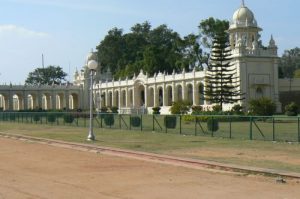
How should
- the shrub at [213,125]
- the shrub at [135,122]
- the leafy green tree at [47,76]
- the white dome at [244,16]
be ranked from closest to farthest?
the shrub at [213,125] < the shrub at [135,122] < the white dome at [244,16] < the leafy green tree at [47,76]

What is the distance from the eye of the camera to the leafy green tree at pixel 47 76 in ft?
531

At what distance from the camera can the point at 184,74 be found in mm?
78312

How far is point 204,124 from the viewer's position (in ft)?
112

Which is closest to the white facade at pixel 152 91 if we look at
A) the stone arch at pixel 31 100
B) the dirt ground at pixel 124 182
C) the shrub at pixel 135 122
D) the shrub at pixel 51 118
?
the stone arch at pixel 31 100

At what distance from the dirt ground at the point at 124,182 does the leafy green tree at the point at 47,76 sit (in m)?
148

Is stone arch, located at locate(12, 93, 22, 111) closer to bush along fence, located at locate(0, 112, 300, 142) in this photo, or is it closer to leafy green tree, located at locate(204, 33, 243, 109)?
bush along fence, located at locate(0, 112, 300, 142)

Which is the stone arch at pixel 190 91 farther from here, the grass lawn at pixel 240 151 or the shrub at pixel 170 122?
the grass lawn at pixel 240 151

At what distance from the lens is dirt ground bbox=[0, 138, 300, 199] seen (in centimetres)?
1018

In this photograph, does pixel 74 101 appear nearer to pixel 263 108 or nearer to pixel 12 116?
pixel 12 116

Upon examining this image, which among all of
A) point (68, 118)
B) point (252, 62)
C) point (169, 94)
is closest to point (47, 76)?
point (169, 94)

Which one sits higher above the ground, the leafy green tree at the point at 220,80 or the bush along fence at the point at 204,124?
the leafy green tree at the point at 220,80

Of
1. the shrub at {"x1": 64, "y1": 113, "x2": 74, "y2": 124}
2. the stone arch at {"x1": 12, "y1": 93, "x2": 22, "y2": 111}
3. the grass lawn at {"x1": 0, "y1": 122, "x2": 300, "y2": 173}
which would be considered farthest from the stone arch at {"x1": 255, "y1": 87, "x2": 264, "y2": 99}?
the stone arch at {"x1": 12, "y1": 93, "x2": 22, "y2": 111}

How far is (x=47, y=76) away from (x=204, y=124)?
437ft

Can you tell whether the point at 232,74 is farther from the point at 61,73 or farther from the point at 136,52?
the point at 61,73
